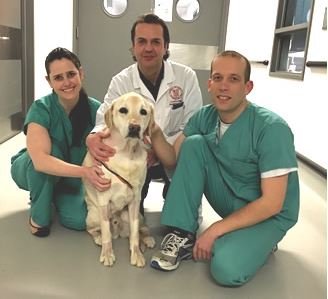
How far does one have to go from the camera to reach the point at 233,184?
1547mm

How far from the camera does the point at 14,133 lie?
12.1 feet

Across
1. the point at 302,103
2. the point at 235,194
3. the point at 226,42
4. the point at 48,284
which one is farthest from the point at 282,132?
the point at 226,42

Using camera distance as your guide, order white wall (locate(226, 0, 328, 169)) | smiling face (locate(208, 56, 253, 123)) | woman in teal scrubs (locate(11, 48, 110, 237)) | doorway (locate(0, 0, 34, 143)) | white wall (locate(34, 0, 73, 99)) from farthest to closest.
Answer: white wall (locate(34, 0, 73, 99)), doorway (locate(0, 0, 34, 143)), white wall (locate(226, 0, 328, 169)), woman in teal scrubs (locate(11, 48, 110, 237)), smiling face (locate(208, 56, 253, 123))

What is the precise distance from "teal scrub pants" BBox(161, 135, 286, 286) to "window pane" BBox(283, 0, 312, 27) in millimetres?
2261

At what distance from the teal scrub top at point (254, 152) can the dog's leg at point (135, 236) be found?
0.41 m

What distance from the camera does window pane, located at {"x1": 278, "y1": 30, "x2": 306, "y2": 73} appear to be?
10.9 ft

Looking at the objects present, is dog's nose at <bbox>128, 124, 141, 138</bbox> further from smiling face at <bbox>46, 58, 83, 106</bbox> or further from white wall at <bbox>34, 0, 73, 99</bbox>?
white wall at <bbox>34, 0, 73, 99</bbox>

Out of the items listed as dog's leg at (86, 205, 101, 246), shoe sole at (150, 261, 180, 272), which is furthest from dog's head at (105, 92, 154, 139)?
shoe sole at (150, 261, 180, 272)

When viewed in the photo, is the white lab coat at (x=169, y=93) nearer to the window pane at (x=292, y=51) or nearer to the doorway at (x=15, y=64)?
the window pane at (x=292, y=51)

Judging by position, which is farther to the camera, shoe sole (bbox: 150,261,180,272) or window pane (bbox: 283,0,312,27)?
window pane (bbox: 283,0,312,27)

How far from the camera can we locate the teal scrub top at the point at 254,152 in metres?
1.38

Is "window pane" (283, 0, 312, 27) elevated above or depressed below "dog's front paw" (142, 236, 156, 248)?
above

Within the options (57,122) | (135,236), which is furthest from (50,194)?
(135,236)

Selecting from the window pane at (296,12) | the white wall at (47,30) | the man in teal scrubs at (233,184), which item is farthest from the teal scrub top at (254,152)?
the white wall at (47,30)
